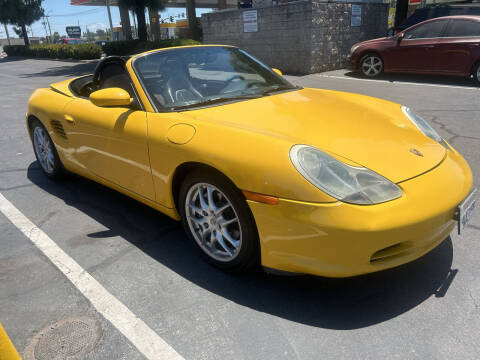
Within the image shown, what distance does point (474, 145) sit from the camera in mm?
4828

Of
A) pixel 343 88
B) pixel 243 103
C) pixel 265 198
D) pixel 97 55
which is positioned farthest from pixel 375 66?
pixel 97 55

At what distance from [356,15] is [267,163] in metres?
12.6

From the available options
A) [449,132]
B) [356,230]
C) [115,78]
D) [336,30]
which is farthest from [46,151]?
[336,30]

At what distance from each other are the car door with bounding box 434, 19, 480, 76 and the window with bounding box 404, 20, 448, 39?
0.63 feet

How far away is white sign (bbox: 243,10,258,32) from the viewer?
13.2 m

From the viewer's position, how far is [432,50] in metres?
9.48

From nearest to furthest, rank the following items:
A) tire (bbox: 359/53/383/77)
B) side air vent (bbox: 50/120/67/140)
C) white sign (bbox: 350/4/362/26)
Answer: side air vent (bbox: 50/120/67/140), tire (bbox: 359/53/383/77), white sign (bbox: 350/4/362/26)

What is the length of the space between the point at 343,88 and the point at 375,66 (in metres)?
1.68

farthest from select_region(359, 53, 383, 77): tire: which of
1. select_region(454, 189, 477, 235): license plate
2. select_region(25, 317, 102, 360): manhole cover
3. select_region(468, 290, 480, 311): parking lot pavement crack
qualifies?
select_region(25, 317, 102, 360): manhole cover

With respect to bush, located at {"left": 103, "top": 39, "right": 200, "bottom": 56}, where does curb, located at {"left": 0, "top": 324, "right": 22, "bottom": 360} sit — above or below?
below

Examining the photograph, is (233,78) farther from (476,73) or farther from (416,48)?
(416,48)

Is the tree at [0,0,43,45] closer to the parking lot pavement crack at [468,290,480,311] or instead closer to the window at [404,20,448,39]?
the window at [404,20,448,39]

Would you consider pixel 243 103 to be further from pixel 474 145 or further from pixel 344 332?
pixel 474 145

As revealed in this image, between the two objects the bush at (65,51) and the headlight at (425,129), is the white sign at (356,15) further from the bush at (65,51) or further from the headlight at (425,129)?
the bush at (65,51)
